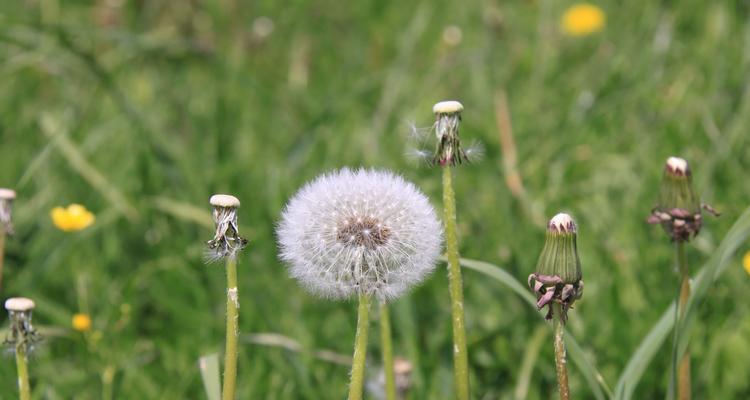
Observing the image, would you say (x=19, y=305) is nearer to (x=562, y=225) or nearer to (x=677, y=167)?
(x=562, y=225)

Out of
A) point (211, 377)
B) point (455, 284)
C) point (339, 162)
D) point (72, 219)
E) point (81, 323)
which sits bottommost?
point (211, 377)

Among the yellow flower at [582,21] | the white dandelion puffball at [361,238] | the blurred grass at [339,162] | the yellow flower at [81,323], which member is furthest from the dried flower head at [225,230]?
the yellow flower at [582,21]

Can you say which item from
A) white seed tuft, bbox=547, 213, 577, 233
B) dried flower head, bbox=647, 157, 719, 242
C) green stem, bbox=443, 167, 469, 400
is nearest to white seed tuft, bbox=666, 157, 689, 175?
dried flower head, bbox=647, 157, 719, 242

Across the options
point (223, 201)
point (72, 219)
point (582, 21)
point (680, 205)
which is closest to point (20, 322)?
point (223, 201)

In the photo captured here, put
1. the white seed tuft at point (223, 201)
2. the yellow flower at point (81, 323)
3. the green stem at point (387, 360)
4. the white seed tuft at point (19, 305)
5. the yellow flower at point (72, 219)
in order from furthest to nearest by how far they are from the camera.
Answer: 1. the yellow flower at point (72, 219)
2. the yellow flower at point (81, 323)
3. the green stem at point (387, 360)
4. the white seed tuft at point (19, 305)
5. the white seed tuft at point (223, 201)

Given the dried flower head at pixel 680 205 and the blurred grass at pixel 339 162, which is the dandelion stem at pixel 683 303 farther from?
the blurred grass at pixel 339 162

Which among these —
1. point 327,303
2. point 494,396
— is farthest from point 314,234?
point 327,303

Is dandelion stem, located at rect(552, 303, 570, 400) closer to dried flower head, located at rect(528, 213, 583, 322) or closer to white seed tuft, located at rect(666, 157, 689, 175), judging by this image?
dried flower head, located at rect(528, 213, 583, 322)

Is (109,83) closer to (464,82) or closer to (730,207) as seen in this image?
(464,82)
